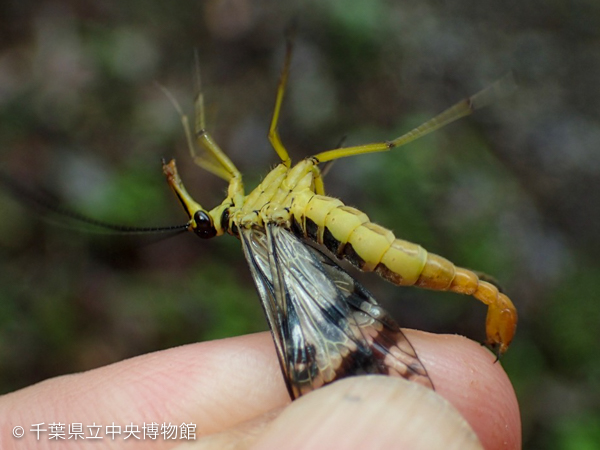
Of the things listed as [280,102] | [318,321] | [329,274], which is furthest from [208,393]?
[280,102]

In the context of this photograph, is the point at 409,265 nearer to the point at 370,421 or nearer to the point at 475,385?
the point at 475,385

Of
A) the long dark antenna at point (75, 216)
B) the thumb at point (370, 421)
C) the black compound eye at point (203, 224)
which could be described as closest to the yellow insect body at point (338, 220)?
the black compound eye at point (203, 224)

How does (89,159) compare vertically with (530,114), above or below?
above

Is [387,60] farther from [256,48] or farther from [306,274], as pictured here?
[306,274]

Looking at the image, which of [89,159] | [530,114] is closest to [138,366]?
[89,159]

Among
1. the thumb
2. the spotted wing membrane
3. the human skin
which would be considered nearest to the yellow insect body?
the spotted wing membrane

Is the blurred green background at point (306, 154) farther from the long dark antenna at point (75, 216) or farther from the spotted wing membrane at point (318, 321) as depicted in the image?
the spotted wing membrane at point (318, 321)
